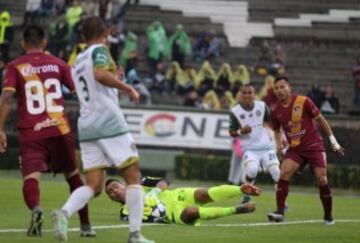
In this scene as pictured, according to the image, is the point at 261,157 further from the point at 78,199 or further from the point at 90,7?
the point at 90,7

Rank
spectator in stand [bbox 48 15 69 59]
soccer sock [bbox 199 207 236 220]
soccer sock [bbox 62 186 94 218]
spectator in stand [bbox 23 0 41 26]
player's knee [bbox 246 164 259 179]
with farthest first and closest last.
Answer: spectator in stand [bbox 23 0 41 26], spectator in stand [bbox 48 15 69 59], player's knee [bbox 246 164 259 179], soccer sock [bbox 199 207 236 220], soccer sock [bbox 62 186 94 218]

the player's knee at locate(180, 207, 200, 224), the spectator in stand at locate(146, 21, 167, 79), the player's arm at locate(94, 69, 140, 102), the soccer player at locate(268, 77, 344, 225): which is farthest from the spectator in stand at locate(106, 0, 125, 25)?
the player's arm at locate(94, 69, 140, 102)

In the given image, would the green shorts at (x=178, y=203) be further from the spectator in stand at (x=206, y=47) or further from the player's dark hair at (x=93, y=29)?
the spectator in stand at (x=206, y=47)

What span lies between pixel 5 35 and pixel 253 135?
22007 mm

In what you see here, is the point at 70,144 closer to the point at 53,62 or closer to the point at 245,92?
the point at 53,62

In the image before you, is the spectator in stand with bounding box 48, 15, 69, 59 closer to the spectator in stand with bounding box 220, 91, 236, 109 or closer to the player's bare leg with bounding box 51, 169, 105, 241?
the spectator in stand with bounding box 220, 91, 236, 109

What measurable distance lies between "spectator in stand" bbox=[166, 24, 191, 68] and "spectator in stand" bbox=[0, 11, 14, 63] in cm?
544

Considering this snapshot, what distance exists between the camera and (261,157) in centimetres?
2150

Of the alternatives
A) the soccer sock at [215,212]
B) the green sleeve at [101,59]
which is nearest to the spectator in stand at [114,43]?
the soccer sock at [215,212]

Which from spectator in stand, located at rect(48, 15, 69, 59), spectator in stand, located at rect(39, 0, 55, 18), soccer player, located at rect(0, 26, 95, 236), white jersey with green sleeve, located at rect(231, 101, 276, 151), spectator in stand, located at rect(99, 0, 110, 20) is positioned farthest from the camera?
spectator in stand, located at rect(39, 0, 55, 18)

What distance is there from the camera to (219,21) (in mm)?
45000

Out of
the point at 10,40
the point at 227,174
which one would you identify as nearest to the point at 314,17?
the point at 10,40

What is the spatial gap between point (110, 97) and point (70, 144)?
1636 mm

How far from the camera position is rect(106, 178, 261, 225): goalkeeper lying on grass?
16312 mm
